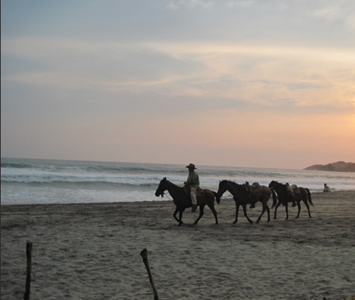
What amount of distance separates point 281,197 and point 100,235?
23.4 ft

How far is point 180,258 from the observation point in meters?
8.86

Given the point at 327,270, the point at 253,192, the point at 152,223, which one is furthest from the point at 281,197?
the point at 327,270

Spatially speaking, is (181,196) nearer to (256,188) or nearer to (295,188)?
(256,188)

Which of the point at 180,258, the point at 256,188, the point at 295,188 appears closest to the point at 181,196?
the point at 256,188

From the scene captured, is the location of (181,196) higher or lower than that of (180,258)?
higher

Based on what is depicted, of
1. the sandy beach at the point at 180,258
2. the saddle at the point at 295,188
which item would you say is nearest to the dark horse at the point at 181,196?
the sandy beach at the point at 180,258

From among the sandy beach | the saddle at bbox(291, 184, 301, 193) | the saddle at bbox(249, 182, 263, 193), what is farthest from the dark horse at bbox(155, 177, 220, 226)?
the saddle at bbox(291, 184, 301, 193)

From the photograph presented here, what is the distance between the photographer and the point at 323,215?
16688mm

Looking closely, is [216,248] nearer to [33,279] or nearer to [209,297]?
[209,297]

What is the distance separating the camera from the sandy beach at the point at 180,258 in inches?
269

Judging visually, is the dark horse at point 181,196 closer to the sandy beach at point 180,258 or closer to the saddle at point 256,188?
the sandy beach at point 180,258

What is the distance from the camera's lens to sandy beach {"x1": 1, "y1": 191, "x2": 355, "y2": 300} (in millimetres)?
6840

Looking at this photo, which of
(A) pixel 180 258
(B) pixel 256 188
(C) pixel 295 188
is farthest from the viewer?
(C) pixel 295 188

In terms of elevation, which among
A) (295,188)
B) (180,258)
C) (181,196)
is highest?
(295,188)
